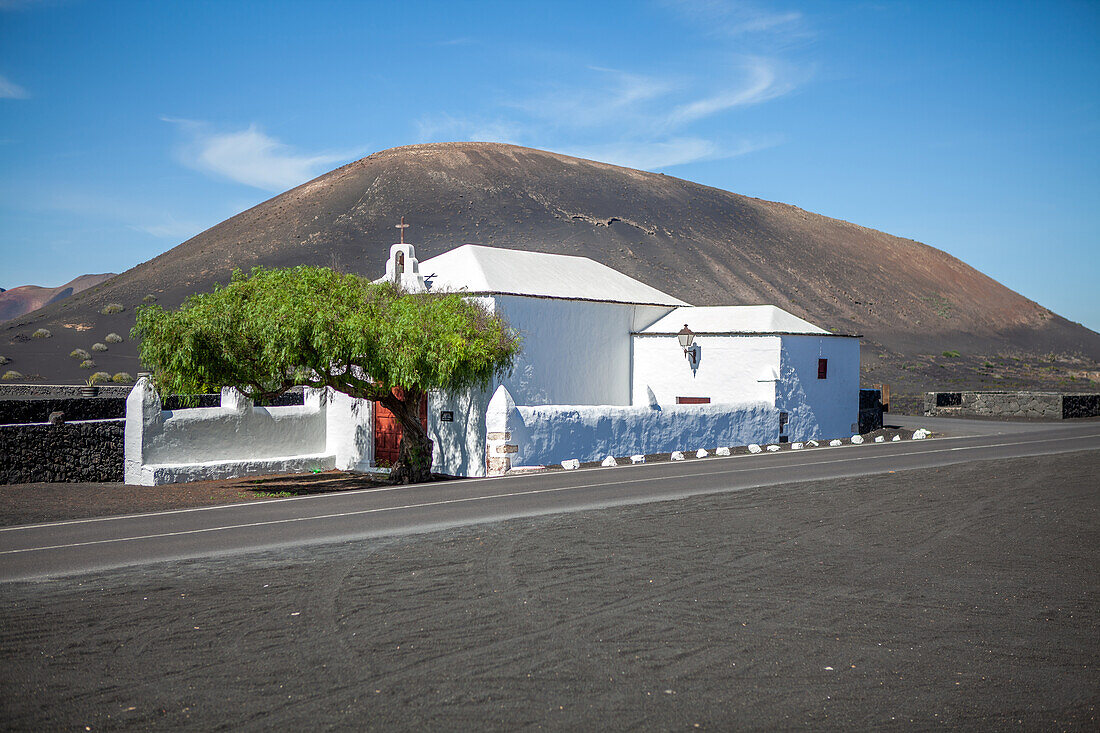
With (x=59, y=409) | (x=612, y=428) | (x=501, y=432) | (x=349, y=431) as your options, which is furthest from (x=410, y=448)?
(x=59, y=409)

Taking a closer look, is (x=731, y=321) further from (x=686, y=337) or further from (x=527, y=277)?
(x=527, y=277)

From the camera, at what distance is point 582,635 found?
751cm

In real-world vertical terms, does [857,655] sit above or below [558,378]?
below

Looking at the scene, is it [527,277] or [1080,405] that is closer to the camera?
[527,277]

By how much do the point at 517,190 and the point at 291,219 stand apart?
84.4ft

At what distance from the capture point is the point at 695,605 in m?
8.46

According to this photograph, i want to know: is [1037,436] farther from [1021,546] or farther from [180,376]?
[180,376]

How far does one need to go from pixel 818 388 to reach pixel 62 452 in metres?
21.8

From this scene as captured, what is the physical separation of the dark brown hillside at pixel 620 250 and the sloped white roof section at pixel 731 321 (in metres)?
41.6

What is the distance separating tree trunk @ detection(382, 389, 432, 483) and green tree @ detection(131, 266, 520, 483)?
0.9 inches

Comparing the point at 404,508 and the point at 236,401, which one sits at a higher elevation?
the point at 236,401

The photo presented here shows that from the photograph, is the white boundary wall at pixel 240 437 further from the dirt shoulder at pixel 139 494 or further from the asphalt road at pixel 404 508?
the asphalt road at pixel 404 508

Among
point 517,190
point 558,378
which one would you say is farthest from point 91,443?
point 517,190

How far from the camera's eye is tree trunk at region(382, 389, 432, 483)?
20938 millimetres
